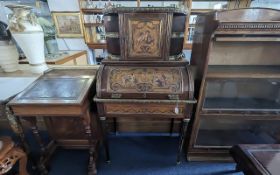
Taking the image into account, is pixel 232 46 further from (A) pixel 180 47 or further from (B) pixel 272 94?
(B) pixel 272 94

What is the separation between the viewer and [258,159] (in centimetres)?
107

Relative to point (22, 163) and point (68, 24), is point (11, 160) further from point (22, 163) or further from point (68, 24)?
point (68, 24)

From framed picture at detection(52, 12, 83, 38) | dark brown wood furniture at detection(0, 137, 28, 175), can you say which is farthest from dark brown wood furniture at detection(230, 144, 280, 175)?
framed picture at detection(52, 12, 83, 38)

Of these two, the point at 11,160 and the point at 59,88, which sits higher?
the point at 59,88

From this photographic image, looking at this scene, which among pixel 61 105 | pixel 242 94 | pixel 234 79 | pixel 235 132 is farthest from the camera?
pixel 235 132

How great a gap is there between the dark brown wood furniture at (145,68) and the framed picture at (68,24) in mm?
2390

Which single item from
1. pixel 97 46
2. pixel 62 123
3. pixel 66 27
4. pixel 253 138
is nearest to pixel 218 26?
pixel 253 138

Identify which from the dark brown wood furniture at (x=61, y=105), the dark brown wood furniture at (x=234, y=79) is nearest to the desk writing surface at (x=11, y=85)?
the dark brown wood furniture at (x=61, y=105)

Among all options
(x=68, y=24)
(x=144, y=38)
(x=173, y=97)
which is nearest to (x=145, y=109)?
(x=173, y=97)

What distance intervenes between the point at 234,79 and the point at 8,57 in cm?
229

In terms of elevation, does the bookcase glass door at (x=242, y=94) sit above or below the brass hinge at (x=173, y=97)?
below

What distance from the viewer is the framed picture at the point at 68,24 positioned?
3.12 meters

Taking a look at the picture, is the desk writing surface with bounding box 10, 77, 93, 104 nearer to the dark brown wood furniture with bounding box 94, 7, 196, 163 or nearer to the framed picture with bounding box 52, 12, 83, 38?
the dark brown wood furniture with bounding box 94, 7, 196, 163

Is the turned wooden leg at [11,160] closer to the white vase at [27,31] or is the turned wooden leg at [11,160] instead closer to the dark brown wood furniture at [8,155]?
the dark brown wood furniture at [8,155]
